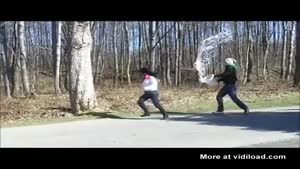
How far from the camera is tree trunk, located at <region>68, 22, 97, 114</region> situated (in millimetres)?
13867

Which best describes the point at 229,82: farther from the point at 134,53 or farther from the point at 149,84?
the point at 134,53

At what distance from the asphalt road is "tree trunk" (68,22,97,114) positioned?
2.00m

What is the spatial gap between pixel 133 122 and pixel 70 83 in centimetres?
331

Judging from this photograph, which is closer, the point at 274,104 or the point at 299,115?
the point at 299,115

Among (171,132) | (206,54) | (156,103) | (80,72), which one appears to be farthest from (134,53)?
(171,132)

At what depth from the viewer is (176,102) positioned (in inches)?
601

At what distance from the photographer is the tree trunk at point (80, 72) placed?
45.5 ft

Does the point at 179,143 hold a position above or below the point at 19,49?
below

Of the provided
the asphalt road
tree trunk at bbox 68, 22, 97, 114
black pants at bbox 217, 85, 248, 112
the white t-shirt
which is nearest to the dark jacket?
black pants at bbox 217, 85, 248, 112

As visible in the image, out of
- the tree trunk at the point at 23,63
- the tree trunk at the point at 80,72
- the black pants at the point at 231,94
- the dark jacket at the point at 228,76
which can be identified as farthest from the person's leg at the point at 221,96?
the tree trunk at the point at 23,63

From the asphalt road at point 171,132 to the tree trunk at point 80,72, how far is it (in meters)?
2.00

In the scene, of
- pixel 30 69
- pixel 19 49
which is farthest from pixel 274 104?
pixel 30 69

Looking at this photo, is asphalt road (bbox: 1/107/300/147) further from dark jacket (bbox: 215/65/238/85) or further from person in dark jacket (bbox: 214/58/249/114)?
dark jacket (bbox: 215/65/238/85)

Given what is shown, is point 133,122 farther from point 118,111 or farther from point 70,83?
point 70,83
